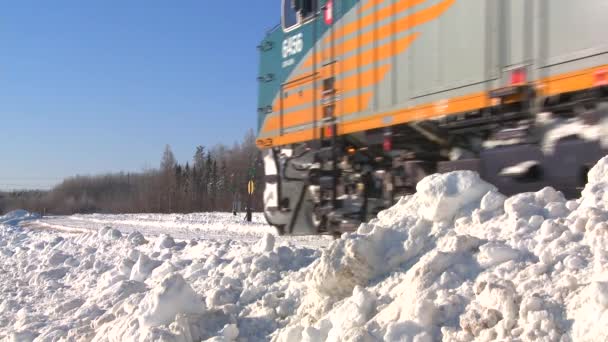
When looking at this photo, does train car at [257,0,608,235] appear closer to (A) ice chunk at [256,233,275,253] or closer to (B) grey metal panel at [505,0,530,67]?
(B) grey metal panel at [505,0,530,67]

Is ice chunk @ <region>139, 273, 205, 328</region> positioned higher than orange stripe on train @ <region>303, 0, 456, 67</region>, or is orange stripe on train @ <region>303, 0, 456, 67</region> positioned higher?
orange stripe on train @ <region>303, 0, 456, 67</region>

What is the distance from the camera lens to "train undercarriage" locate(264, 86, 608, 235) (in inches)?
222

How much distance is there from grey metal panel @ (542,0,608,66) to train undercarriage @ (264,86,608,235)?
0.39m

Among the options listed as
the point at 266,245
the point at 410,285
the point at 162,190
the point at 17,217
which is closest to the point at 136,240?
the point at 266,245

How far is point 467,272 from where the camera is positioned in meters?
4.08

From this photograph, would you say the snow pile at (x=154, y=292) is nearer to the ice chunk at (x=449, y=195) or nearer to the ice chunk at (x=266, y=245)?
the ice chunk at (x=266, y=245)

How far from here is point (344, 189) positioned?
895 centimetres

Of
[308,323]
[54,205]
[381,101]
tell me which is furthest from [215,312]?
[54,205]

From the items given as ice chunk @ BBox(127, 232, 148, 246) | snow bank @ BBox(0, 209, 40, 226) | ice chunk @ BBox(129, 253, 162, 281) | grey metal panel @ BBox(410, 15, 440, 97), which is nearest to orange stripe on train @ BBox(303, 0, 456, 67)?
grey metal panel @ BBox(410, 15, 440, 97)

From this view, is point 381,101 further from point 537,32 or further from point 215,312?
point 215,312

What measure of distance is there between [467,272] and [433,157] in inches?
157

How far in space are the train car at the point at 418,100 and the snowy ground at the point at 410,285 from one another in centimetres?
122

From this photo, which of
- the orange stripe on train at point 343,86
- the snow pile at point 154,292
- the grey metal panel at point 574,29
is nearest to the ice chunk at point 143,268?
the snow pile at point 154,292

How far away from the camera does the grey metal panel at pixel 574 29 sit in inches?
208
